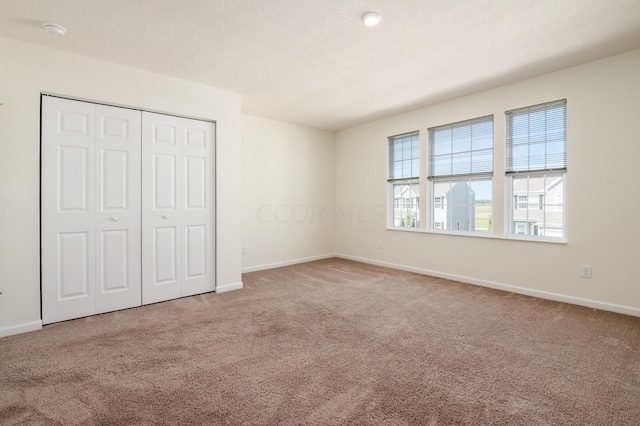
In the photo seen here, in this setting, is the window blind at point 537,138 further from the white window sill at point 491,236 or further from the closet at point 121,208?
the closet at point 121,208

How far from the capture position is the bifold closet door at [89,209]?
2955 mm

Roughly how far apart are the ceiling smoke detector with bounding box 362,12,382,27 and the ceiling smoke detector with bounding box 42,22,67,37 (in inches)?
100

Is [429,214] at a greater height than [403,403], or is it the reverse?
[429,214]

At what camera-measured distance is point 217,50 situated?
9.88 ft

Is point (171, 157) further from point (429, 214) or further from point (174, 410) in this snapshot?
point (429, 214)

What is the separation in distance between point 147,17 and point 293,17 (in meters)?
1.19

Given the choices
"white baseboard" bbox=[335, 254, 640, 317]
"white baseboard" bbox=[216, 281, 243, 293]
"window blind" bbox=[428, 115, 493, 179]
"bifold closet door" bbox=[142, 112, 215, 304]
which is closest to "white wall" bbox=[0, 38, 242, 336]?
"bifold closet door" bbox=[142, 112, 215, 304]

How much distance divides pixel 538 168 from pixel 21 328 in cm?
575

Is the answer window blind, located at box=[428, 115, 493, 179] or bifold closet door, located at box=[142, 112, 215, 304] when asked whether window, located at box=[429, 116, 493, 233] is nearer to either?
window blind, located at box=[428, 115, 493, 179]

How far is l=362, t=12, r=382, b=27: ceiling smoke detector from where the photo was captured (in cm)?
242

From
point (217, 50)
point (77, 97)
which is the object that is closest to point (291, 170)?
point (217, 50)

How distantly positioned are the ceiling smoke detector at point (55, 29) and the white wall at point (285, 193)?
8.82 ft

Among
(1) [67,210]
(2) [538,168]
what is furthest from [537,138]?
(1) [67,210]

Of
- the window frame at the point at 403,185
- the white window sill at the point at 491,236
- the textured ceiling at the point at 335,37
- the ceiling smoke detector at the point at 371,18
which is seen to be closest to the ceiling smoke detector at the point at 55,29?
the textured ceiling at the point at 335,37
